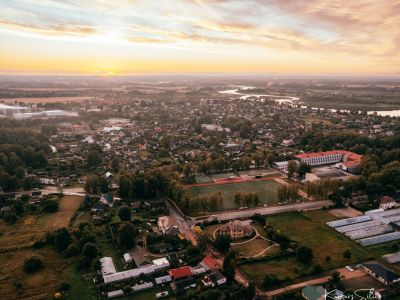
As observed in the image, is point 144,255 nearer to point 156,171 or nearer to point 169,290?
point 169,290

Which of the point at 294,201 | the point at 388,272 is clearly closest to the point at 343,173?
the point at 294,201

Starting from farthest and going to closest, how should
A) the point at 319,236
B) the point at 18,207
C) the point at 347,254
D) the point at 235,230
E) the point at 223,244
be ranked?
1. the point at 18,207
2. the point at 319,236
3. the point at 235,230
4. the point at 223,244
5. the point at 347,254

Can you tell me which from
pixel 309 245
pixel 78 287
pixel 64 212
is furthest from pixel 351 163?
pixel 78 287

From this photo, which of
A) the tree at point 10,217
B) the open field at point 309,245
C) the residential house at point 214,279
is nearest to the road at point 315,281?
the open field at point 309,245

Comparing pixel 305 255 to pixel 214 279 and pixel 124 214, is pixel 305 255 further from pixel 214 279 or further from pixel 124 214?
pixel 124 214

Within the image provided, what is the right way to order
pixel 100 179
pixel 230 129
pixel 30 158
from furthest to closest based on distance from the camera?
pixel 230 129
pixel 30 158
pixel 100 179

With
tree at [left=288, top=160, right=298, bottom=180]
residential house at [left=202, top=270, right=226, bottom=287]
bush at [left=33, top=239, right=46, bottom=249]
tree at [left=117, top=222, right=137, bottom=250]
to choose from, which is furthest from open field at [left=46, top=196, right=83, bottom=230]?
tree at [left=288, top=160, right=298, bottom=180]

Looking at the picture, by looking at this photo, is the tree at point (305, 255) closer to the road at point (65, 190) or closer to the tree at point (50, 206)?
the tree at point (50, 206)

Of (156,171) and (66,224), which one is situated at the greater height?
(156,171)
